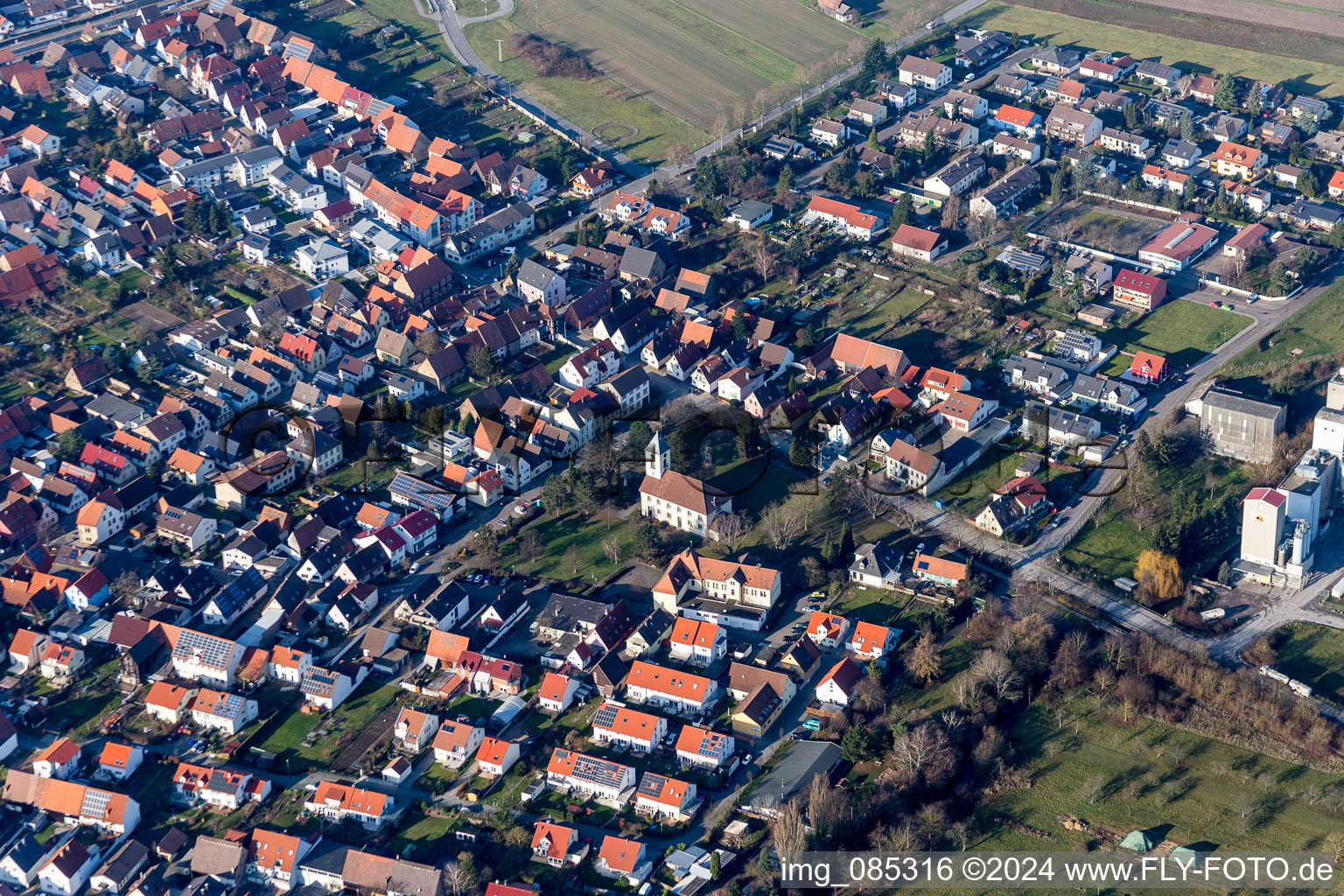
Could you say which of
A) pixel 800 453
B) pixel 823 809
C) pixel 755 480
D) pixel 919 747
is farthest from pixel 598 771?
pixel 800 453

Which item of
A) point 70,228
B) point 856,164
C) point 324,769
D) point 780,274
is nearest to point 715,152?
point 856,164

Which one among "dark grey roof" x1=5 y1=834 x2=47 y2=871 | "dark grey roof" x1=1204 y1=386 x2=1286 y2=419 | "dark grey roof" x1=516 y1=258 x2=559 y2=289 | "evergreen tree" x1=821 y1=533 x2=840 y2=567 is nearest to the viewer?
"dark grey roof" x1=5 y1=834 x2=47 y2=871

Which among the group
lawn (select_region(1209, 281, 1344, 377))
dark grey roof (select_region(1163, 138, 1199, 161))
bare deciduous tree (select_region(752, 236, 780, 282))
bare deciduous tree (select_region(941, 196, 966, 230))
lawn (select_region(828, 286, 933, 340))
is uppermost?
dark grey roof (select_region(1163, 138, 1199, 161))

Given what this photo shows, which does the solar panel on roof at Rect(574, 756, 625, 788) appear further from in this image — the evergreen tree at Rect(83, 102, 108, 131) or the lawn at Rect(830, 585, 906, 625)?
the evergreen tree at Rect(83, 102, 108, 131)

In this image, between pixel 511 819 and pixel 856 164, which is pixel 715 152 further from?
pixel 511 819

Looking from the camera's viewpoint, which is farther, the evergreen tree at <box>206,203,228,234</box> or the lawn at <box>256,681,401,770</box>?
the evergreen tree at <box>206,203,228,234</box>

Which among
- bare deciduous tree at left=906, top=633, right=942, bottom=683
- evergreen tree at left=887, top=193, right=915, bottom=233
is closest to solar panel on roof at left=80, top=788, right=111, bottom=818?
bare deciduous tree at left=906, top=633, right=942, bottom=683
